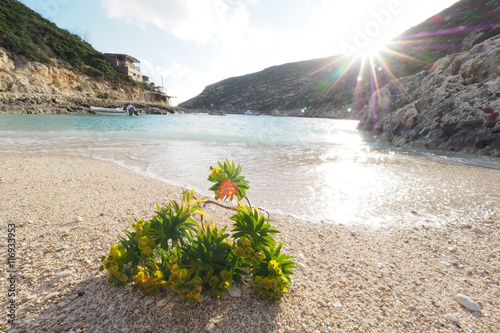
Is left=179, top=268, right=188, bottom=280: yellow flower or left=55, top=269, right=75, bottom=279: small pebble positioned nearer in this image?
left=179, top=268, right=188, bottom=280: yellow flower

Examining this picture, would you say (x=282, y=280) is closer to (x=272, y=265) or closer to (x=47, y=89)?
(x=272, y=265)

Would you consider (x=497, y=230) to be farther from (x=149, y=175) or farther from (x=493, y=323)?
(x=149, y=175)

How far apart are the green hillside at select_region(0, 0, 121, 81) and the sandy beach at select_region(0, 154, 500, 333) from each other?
161 ft

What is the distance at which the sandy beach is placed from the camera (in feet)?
5.26

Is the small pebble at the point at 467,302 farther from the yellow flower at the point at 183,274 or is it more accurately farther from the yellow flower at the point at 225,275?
the yellow flower at the point at 183,274

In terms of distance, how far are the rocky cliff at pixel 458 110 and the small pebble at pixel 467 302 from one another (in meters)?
12.5

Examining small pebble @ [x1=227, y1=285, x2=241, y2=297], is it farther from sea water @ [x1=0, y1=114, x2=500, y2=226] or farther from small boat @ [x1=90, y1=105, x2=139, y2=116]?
small boat @ [x1=90, y1=105, x2=139, y2=116]

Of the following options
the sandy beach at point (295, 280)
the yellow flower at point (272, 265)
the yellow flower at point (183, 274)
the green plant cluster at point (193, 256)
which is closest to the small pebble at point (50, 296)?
the sandy beach at point (295, 280)

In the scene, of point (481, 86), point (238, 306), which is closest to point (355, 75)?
point (481, 86)

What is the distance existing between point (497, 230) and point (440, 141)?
37.4 feet

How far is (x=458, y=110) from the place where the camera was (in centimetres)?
1213

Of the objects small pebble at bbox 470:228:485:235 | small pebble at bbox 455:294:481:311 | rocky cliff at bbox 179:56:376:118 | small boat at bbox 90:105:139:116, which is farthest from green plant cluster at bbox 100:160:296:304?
rocky cliff at bbox 179:56:376:118

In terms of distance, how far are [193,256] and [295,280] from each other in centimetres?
110

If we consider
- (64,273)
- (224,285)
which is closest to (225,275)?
(224,285)
